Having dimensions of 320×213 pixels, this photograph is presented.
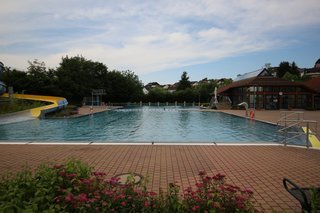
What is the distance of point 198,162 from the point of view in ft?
21.0

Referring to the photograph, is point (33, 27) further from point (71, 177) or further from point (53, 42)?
point (71, 177)

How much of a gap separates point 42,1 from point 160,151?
9691 millimetres

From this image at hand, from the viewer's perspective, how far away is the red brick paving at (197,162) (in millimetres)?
4736

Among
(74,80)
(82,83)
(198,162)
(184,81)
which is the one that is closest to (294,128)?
(198,162)

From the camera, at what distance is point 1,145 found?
28.5 feet

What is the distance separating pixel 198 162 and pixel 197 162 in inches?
1.0

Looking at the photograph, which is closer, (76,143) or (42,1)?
(76,143)

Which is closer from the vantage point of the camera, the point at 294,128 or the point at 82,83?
the point at 294,128

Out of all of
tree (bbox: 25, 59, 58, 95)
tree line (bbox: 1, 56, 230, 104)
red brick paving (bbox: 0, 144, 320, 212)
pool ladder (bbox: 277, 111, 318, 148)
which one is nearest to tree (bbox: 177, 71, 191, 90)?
tree line (bbox: 1, 56, 230, 104)

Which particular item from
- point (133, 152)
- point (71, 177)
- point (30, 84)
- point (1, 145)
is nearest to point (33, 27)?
point (1, 145)

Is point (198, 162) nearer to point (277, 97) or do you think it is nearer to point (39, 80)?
point (277, 97)

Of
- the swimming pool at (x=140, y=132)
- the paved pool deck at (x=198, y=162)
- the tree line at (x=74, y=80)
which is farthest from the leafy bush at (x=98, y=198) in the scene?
the tree line at (x=74, y=80)

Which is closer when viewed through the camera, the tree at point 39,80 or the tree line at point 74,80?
the tree line at point 74,80

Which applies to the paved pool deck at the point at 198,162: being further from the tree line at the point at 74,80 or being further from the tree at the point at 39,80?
the tree line at the point at 74,80
